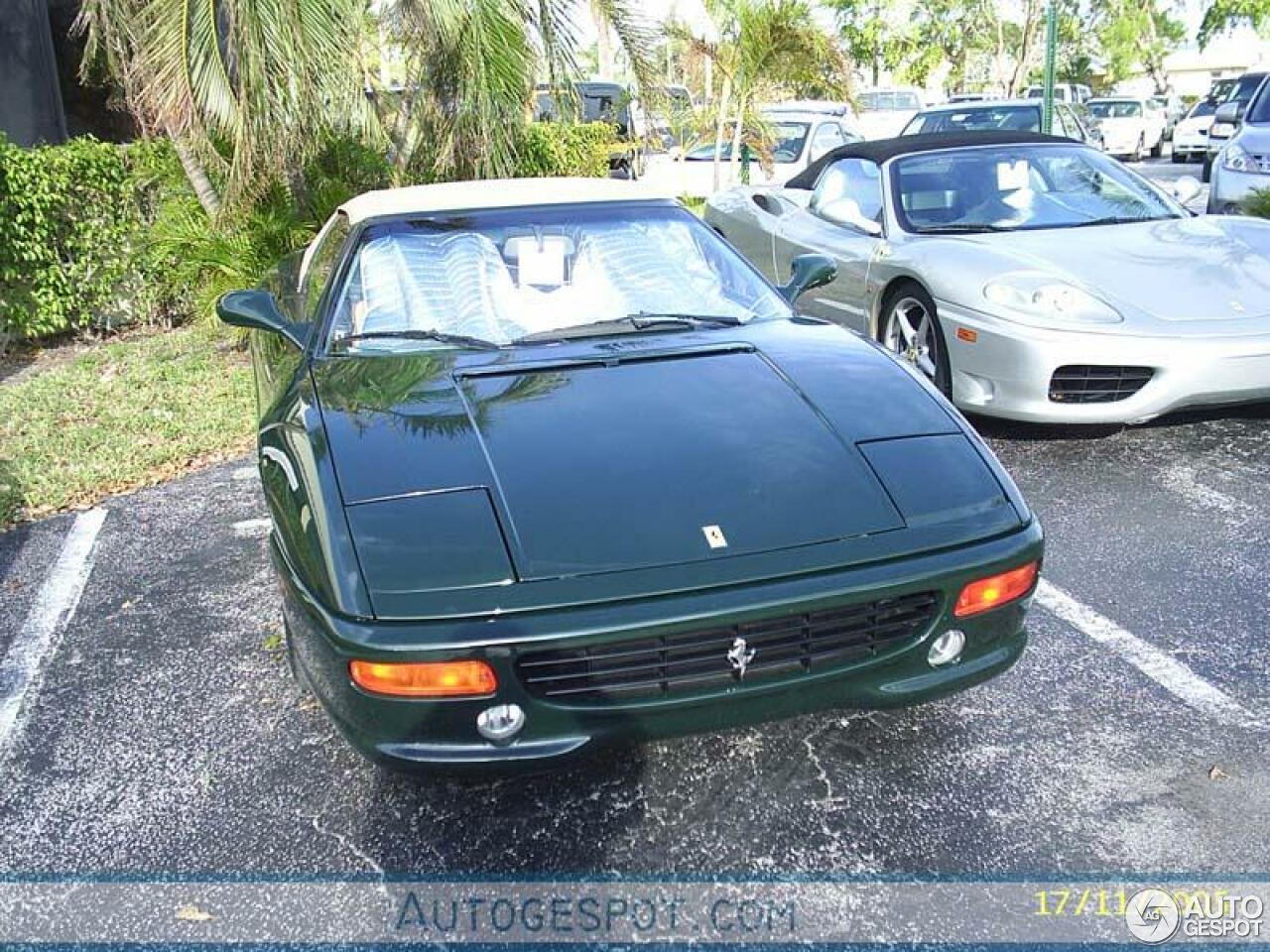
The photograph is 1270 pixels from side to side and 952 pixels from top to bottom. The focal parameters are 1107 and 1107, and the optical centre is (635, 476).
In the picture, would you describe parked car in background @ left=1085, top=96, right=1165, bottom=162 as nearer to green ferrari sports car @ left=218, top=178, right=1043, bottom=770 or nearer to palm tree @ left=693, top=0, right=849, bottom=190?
palm tree @ left=693, top=0, right=849, bottom=190

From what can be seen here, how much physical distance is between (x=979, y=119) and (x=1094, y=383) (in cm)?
874

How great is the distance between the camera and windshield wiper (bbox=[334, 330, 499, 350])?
3115 mm

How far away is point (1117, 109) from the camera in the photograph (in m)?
24.6

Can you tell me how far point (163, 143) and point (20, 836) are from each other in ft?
21.9

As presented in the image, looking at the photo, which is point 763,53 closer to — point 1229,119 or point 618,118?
point 618,118

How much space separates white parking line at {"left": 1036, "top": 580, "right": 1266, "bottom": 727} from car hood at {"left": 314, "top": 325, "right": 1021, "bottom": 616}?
83cm

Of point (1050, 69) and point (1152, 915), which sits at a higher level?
point (1050, 69)

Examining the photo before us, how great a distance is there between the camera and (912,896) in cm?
219

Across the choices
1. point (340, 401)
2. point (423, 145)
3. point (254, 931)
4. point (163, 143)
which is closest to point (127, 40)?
point (163, 143)

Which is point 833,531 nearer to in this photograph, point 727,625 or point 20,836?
point 727,625

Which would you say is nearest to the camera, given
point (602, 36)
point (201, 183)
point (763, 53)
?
point (201, 183)

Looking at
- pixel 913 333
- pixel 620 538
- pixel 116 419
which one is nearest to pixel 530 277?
pixel 620 538

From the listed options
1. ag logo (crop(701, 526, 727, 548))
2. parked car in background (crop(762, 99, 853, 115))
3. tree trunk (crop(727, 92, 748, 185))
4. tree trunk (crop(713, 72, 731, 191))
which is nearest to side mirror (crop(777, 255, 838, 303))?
ag logo (crop(701, 526, 727, 548))
